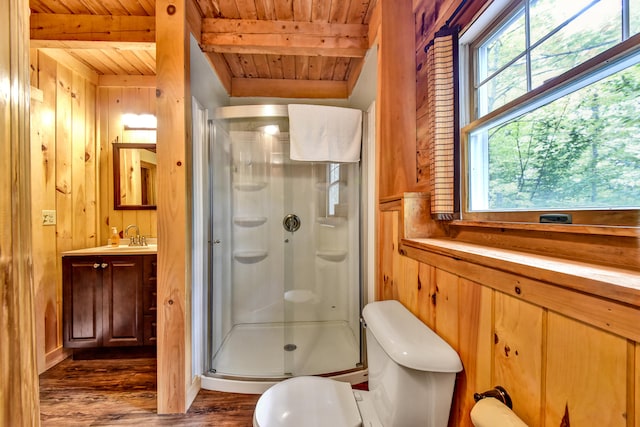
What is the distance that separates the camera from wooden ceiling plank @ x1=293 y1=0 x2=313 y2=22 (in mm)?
1598

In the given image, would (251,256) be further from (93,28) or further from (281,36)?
(93,28)

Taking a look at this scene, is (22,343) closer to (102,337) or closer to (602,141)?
(602,141)

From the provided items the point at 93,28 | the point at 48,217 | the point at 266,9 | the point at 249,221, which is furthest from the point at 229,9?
the point at 48,217

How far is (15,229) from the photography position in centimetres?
42

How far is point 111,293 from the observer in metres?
2.03

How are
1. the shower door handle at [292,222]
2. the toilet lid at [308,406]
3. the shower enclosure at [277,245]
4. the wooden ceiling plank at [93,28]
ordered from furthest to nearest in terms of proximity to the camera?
1. the shower door handle at [292,222]
2. the shower enclosure at [277,245]
3. the wooden ceiling plank at [93,28]
4. the toilet lid at [308,406]

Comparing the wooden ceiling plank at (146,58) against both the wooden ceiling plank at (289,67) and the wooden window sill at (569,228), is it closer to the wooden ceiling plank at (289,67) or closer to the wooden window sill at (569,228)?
the wooden ceiling plank at (289,67)

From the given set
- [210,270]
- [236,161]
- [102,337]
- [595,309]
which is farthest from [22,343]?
[102,337]

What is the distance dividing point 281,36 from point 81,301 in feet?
7.97

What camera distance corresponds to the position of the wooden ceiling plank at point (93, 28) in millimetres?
1731

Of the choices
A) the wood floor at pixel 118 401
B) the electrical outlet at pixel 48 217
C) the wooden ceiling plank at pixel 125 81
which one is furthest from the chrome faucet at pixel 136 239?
the wooden ceiling plank at pixel 125 81

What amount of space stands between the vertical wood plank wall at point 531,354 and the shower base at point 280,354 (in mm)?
1153

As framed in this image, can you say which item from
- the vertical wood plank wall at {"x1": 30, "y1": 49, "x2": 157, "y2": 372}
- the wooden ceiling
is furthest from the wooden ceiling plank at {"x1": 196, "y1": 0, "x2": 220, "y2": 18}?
the vertical wood plank wall at {"x1": 30, "y1": 49, "x2": 157, "y2": 372}

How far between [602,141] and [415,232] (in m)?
0.66
